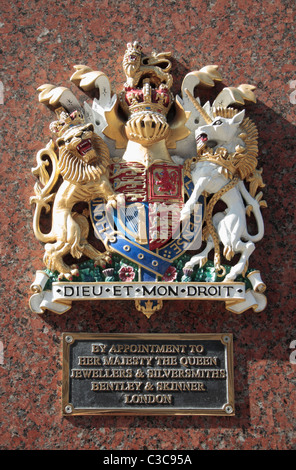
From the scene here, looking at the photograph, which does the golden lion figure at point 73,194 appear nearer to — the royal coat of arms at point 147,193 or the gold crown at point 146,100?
the royal coat of arms at point 147,193

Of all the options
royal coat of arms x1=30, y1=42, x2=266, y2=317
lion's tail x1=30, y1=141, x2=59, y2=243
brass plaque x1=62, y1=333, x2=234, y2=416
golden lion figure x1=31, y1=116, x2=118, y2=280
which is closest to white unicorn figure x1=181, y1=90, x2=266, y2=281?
royal coat of arms x1=30, y1=42, x2=266, y2=317

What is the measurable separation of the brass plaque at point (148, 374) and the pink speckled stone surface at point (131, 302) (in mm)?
96

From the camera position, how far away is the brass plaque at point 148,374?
605 cm

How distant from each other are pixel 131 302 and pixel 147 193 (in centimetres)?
98

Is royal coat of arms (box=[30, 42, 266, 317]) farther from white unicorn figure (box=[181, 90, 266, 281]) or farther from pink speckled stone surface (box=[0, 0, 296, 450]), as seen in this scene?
pink speckled stone surface (box=[0, 0, 296, 450])

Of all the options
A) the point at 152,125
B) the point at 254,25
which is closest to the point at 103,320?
the point at 152,125

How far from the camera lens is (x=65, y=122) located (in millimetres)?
6492

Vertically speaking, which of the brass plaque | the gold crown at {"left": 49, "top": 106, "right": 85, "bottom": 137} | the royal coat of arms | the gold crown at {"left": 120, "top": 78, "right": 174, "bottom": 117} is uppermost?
the gold crown at {"left": 120, "top": 78, "right": 174, "bottom": 117}

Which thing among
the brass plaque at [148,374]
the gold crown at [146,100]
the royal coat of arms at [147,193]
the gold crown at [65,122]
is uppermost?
the gold crown at [146,100]

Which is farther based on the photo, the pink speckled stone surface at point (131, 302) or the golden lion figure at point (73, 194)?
the golden lion figure at point (73, 194)

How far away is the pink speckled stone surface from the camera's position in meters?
6.08

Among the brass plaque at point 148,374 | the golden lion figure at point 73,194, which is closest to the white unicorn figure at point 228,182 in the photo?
the brass plaque at point 148,374

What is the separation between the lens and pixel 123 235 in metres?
6.25

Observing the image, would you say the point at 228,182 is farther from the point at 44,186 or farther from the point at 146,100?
the point at 44,186
